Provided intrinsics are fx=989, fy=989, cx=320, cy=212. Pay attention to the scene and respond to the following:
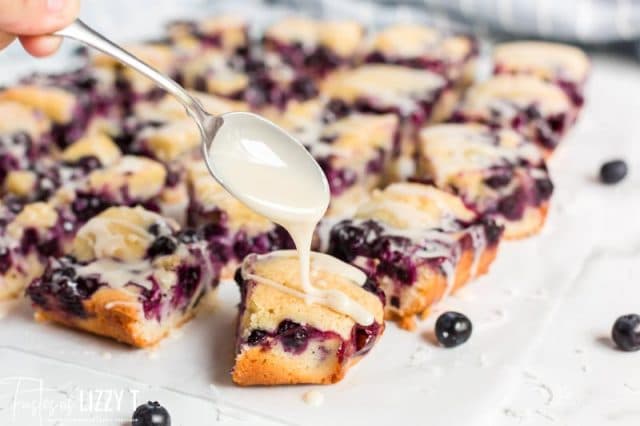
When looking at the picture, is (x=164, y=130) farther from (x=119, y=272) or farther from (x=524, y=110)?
(x=524, y=110)

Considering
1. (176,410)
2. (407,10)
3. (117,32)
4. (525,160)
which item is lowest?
(117,32)

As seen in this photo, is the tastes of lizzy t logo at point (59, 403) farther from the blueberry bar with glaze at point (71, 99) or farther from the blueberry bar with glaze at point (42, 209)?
the blueberry bar with glaze at point (71, 99)

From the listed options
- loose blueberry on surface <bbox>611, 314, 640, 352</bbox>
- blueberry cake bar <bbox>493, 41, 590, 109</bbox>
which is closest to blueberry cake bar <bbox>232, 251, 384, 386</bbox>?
loose blueberry on surface <bbox>611, 314, 640, 352</bbox>

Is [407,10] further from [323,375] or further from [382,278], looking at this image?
[323,375]

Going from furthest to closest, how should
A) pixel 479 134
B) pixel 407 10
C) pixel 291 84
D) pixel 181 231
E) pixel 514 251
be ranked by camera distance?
pixel 407 10 < pixel 291 84 < pixel 479 134 < pixel 514 251 < pixel 181 231

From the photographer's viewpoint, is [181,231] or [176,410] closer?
[176,410]

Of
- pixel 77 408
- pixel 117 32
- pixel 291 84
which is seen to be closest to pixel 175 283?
Answer: pixel 77 408

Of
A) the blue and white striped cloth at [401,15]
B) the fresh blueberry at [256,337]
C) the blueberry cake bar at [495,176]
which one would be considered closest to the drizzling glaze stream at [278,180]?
the fresh blueberry at [256,337]
